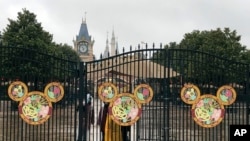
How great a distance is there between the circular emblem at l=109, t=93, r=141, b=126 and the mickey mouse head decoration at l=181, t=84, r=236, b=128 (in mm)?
1122

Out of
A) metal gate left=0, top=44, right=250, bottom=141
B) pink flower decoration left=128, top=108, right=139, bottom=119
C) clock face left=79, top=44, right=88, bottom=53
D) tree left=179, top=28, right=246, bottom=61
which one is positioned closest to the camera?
pink flower decoration left=128, top=108, right=139, bottom=119

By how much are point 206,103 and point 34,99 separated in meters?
3.90

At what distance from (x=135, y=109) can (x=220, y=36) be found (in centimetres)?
2469

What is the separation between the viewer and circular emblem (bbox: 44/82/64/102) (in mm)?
9336

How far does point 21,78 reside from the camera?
32.8ft

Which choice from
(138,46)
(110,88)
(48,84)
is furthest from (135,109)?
(48,84)

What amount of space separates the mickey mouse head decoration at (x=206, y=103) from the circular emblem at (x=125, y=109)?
1.12 meters

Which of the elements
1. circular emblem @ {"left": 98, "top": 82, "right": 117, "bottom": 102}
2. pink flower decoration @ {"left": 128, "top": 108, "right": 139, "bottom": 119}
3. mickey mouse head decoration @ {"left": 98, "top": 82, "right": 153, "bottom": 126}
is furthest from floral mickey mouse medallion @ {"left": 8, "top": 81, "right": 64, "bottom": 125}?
pink flower decoration @ {"left": 128, "top": 108, "right": 139, "bottom": 119}

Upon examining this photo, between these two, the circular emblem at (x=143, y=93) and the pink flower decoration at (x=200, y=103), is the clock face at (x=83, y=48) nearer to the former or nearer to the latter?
the circular emblem at (x=143, y=93)

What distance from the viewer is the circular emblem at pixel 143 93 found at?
366 inches

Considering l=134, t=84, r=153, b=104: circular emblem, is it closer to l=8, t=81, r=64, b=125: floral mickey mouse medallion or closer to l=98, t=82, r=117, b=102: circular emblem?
l=98, t=82, r=117, b=102: circular emblem

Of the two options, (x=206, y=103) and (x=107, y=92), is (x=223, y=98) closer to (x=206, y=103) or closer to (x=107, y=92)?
(x=206, y=103)

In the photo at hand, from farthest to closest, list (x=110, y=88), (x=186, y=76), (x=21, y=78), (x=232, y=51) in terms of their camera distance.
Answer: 1. (x=232, y=51)
2. (x=186, y=76)
3. (x=21, y=78)
4. (x=110, y=88)

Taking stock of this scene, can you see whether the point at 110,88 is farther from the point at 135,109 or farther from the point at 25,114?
the point at 25,114
